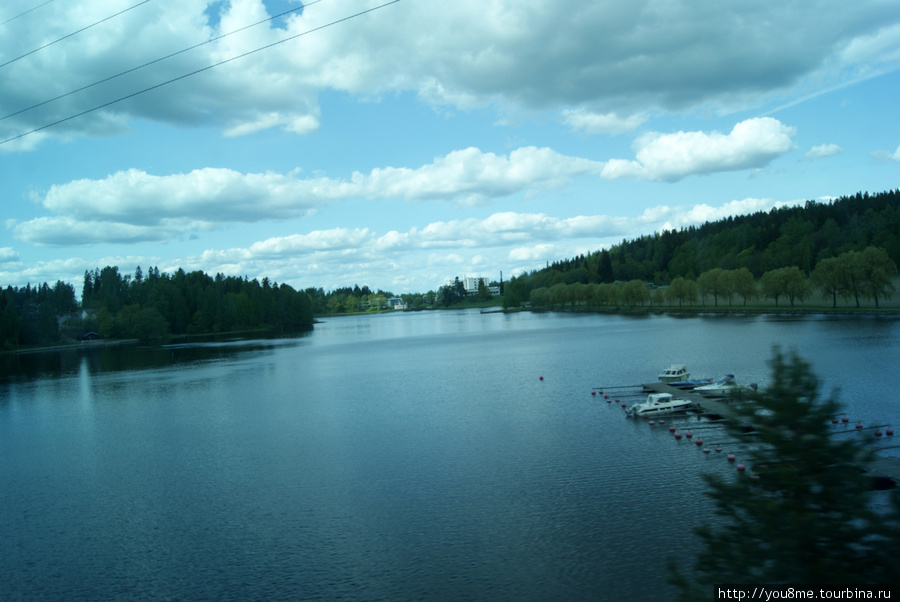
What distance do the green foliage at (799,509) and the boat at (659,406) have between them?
67.7 feet

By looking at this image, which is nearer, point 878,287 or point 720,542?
point 720,542

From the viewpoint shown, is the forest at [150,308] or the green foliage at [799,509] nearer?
the green foliage at [799,509]

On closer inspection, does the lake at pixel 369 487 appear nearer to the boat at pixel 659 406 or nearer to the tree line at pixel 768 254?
the boat at pixel 659 406

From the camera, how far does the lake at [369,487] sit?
12.5 metres

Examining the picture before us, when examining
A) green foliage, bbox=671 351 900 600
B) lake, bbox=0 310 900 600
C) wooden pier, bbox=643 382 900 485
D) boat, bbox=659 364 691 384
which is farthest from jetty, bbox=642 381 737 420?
green foliage, bbox=671 351 900 600

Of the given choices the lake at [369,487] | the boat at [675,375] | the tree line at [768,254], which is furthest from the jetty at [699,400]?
the tree line at [768,254]

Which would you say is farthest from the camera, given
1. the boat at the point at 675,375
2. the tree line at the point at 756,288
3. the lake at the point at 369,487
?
the tree line at the point at 756,288

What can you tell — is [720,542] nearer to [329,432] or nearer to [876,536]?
[876,536]

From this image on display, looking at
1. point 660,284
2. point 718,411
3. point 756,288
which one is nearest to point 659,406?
point 718,411

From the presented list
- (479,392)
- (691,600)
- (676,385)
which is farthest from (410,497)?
(676,385)

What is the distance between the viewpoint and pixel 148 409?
111ft

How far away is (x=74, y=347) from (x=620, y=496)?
105m

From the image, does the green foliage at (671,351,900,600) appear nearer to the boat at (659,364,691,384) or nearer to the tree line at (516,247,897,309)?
the boat at (659,364,691,384)

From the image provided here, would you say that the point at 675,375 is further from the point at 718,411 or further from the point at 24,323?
the point at 24,323
